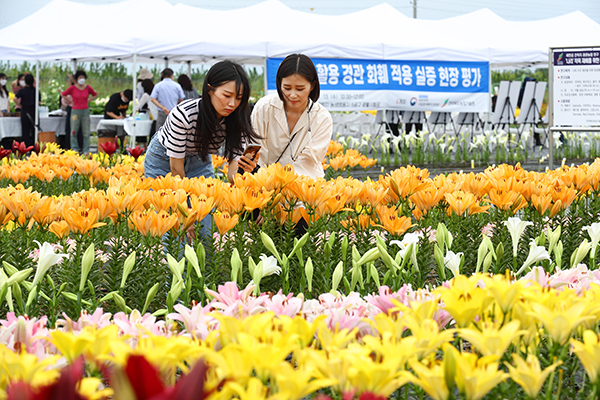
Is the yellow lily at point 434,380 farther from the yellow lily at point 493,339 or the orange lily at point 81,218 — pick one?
the orange lily at point 81,218

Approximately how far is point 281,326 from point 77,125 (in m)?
12.4

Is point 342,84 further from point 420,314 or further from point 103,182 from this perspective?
point 420,314

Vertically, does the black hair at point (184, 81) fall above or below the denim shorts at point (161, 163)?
above

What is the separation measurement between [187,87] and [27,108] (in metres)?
3.17

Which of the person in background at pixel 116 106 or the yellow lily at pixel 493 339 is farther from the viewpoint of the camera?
the person in background at pixel 116 106

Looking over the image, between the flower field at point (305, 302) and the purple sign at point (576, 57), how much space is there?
4.52 m

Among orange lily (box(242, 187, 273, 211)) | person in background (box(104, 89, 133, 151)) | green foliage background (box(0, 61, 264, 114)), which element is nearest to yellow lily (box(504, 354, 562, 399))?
orange lily (box(242, 187, 273, 211))

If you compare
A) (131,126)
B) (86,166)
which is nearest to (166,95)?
(131,126)

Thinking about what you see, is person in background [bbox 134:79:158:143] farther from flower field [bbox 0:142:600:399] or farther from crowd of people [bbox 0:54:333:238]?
flower field [bbox 0:142:600:399]

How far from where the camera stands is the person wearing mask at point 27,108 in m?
12.6

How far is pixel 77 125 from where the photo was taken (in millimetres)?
12617

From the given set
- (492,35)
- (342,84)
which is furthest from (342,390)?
(492,35)

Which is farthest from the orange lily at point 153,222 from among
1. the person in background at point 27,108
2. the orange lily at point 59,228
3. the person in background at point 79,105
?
the person in background at point 27,108

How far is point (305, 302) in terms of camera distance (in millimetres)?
1407
